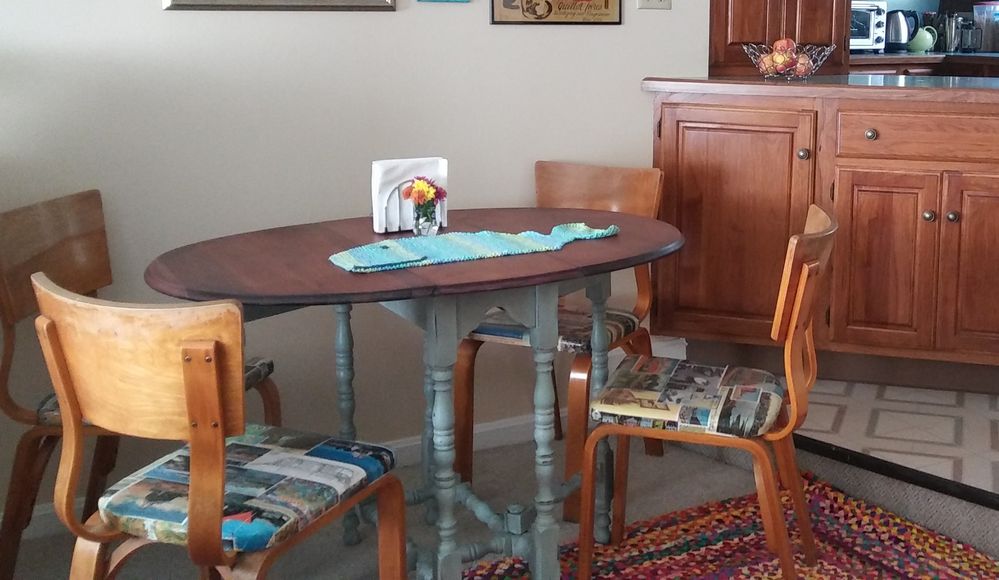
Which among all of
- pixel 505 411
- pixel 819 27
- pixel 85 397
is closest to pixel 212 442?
pixel 85 397

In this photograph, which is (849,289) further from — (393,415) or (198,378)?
(198,378)

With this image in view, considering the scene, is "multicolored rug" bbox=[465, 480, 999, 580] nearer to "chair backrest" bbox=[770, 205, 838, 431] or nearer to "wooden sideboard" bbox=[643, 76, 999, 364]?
"chair backrest" bbox=[770, 205, 838, 431]

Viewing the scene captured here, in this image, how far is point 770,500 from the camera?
2.23 meters

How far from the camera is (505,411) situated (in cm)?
329

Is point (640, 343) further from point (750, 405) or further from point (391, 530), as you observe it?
point (391, 530)

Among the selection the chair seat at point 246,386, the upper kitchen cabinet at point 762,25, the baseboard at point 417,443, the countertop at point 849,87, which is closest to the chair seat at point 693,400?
the chair seat at point 246,386

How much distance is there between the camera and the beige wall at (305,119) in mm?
2555

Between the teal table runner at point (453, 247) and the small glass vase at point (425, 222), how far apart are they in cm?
5

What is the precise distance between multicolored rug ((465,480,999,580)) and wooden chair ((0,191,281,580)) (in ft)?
2.81

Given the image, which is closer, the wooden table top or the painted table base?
the wooden table top

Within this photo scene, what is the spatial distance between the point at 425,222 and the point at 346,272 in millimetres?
384

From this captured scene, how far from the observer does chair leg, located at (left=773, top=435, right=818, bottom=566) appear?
2.34m

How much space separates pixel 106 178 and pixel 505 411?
1.32 m

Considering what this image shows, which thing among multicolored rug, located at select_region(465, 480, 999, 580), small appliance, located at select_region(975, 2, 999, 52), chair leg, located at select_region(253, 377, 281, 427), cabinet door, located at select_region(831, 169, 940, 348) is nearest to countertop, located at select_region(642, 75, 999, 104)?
cabinet door, located at select_region(831, 169, 940, 348)
